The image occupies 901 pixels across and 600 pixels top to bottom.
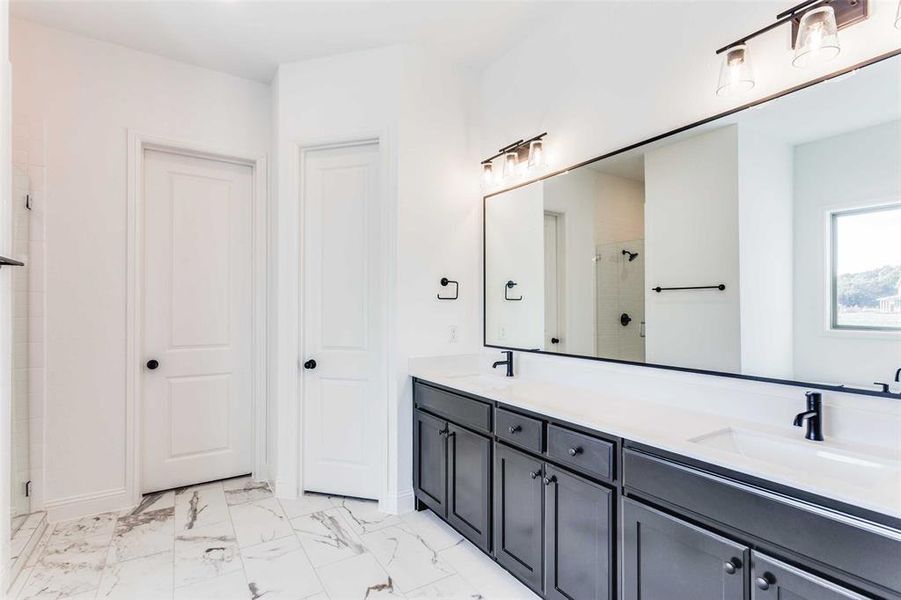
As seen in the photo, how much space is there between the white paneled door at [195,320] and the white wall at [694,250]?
268 centimetres

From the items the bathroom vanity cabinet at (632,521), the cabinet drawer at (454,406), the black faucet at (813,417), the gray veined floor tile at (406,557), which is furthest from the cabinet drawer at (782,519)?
the gray veined floor tile at (406,557)

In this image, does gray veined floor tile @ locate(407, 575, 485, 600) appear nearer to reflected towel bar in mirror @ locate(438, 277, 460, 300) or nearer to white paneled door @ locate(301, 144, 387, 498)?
white paneled door @ locate(301, 144, 387, 498)

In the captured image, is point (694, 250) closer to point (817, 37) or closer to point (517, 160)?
point (817, 37)

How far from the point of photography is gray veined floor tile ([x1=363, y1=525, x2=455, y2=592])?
201 cm

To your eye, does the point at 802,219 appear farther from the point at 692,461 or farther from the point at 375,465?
the point at 375,465

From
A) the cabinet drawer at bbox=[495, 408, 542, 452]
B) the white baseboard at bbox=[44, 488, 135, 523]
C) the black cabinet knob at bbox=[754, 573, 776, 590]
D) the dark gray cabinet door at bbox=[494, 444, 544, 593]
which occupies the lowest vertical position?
the white baseboard at bbox=[44, 488, 135, 523]

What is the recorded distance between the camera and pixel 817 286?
1441 millimetres

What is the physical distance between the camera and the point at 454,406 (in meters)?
2.30

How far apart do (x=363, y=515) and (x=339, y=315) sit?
124cm

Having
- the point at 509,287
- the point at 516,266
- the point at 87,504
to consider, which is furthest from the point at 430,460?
the point at 87,504

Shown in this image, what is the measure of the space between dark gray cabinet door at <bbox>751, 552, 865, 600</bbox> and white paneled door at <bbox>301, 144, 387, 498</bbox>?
6.96 feet

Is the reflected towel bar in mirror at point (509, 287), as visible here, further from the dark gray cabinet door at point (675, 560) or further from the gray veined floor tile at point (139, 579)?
the gray veined floor tile at point (139, 579)

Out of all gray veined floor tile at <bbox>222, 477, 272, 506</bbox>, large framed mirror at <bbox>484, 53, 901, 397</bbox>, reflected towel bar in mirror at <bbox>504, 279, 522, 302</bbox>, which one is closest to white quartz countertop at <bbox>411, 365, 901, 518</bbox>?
large framed mirror at <bbox>484, 53, 901, 397</bbox>

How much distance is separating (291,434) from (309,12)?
8.19 feet
